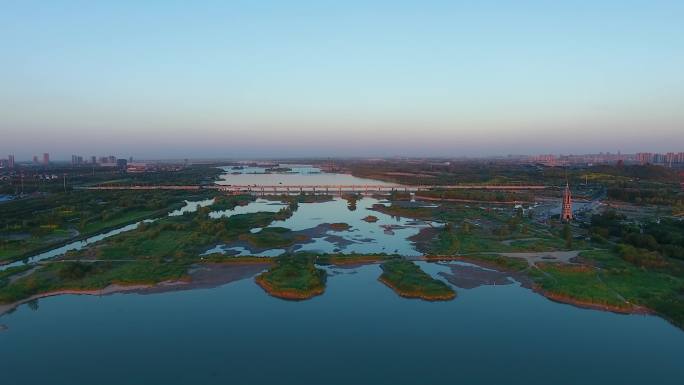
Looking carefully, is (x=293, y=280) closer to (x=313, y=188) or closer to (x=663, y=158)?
(x=313, y=188)

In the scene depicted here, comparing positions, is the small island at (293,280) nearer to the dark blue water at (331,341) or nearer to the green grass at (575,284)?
the dark blue water at (331,341)

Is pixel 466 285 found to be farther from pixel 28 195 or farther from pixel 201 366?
pixel 28 195

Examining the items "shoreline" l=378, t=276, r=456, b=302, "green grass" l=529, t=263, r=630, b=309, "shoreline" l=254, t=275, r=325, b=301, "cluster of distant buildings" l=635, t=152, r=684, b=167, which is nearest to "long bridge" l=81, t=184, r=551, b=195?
"green grass" l=529, t=263, r=630, b=309

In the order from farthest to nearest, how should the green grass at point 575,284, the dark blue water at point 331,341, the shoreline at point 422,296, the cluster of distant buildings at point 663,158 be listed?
1. the cluster of distant buildings at point 663,158
2. the shoreline at point 422,296
3. the green grass at point 575,284
4. the dark blue water at point 331,341

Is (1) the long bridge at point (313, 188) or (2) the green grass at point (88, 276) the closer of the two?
(2) the green grass at point (88, 276)

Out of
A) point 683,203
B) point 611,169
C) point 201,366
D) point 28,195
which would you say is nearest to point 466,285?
point 201,366

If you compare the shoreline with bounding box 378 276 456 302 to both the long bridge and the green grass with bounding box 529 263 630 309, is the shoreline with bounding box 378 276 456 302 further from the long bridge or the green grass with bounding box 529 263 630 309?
the long bridge

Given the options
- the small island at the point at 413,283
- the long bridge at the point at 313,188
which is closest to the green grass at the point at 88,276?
the small island at the point at 413,283
